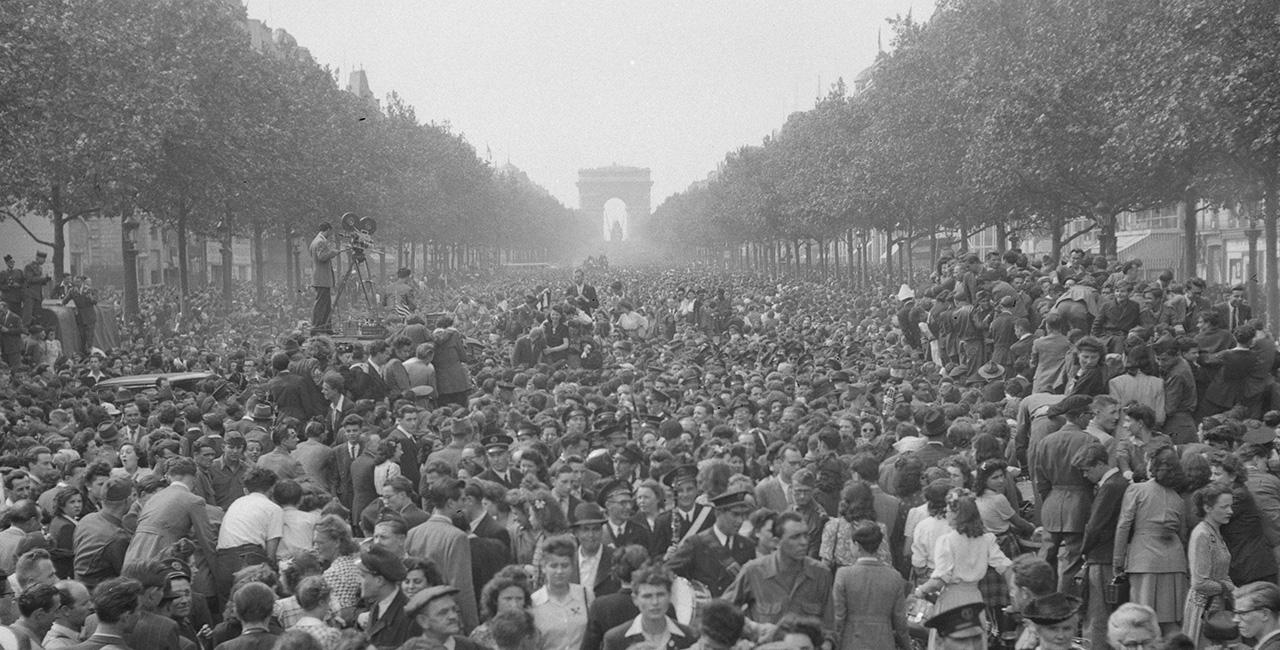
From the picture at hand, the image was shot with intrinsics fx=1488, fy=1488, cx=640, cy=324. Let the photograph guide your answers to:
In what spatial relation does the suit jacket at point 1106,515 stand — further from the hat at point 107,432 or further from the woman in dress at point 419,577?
the hat at point 107,432

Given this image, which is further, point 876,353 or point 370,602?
point 876,353

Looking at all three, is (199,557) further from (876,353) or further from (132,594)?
(876,353)

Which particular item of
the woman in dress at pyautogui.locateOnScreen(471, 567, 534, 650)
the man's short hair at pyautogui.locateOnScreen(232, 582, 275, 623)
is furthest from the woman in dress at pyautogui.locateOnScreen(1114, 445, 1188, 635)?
the man's short hair at pyautogui.locateOnScreen(232, 582, 275, 623)

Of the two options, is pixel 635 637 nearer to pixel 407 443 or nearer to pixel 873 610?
pixel 873 610

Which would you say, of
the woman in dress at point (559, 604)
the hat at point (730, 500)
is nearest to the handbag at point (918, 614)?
the hat at point (730, 500)

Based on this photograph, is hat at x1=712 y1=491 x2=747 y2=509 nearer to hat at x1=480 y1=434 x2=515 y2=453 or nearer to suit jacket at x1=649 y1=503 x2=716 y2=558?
suit jacket at x1=649 y1=503 x2=716 y2=558

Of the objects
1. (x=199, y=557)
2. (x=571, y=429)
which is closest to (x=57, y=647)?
(x=199, y=557)
